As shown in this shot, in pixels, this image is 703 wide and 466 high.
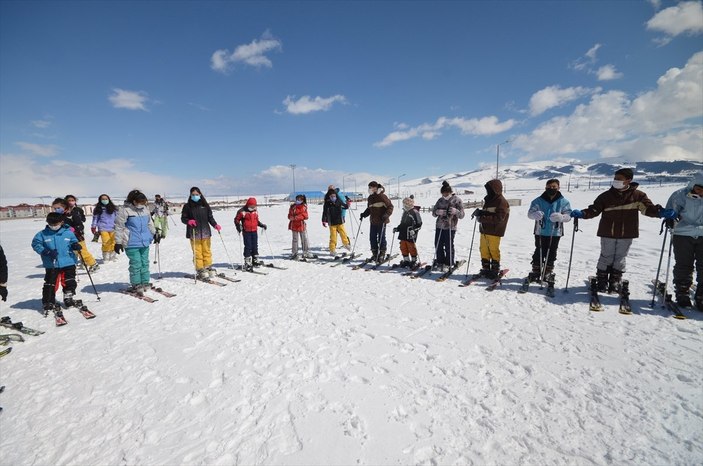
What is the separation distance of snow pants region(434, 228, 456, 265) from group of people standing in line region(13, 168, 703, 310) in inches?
Result: 1.1

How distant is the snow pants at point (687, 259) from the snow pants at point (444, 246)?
4200 mm

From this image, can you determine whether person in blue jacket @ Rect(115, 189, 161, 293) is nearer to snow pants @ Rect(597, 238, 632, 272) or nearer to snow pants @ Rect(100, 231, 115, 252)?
snow pants @ Rect(100, 231, 115, 252)

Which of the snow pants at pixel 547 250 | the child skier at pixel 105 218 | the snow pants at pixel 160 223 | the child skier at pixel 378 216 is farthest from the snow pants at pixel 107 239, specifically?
the snow pants at pixel 547 250

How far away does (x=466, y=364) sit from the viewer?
3.77 m

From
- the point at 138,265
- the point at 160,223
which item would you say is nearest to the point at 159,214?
the point at 160,223

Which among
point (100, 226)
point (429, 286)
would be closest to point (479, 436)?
point (429, 286)

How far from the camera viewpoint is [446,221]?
813 centimetres

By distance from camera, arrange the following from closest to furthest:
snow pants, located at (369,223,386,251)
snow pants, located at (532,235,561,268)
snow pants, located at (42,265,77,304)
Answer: snow pants, located at (42,265,77,304) < snow pants, located at (532,235,561,268) < snow pants, located at (369,223,386,251)

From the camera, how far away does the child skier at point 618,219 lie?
18.4 ft

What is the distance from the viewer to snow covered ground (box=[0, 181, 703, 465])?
2.63m

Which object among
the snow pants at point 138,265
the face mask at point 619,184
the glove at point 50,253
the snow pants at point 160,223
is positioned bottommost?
the snow pants at point 138,265

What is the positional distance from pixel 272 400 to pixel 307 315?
235 centimetres

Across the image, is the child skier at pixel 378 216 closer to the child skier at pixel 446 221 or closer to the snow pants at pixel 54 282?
the child skier at pixel 446 221

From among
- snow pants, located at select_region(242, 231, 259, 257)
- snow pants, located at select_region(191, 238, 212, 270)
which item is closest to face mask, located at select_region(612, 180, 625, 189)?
snow pants, located at select_region(242, 231, 259, 257)
